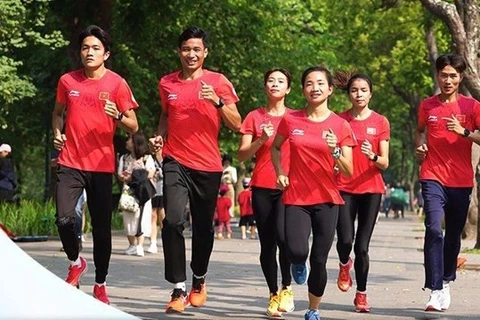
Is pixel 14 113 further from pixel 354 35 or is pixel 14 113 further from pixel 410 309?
pixel 410 309

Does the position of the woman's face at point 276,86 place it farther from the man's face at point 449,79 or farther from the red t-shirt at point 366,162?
the man's face at point 449,79

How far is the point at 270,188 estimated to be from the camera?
11234 millimetres

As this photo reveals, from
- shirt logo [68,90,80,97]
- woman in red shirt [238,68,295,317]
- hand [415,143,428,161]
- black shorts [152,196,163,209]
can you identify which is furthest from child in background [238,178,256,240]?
shirt logo [68,90,80,97]

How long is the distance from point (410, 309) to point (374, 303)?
28.7 inches

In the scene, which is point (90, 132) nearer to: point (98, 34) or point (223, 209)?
point (98, 34)

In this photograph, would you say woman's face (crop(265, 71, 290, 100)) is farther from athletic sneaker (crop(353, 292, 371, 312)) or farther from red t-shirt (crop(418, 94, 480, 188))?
athletic sneaker (crop(353, 292, 371, 312))

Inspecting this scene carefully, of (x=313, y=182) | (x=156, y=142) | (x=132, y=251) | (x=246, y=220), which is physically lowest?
(x=246, y=220)

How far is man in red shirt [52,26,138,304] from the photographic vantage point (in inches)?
423

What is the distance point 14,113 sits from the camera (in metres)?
38.2

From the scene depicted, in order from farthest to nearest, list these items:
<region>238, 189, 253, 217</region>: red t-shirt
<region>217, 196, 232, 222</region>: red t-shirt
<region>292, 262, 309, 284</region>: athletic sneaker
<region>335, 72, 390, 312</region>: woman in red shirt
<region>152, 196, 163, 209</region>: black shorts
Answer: <region>238, 189, 253, 217</region>: red t-shirt
<region>217, 196, 232, 222</region>: red t-shirt
<region>152, 196, 163, 209</region>: black shorts
<region>335, 72, 390, 312</region>: woman in red shirt
<region>292, 262, 309, 284</region>: athletic sneaker

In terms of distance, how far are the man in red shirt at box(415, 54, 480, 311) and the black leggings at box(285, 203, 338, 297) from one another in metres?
1.73

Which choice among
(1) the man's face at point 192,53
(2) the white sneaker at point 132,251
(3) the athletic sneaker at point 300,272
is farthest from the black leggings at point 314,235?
(2) the white sneaker at point 132,251

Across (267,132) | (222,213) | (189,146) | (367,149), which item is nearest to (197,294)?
(189,146)

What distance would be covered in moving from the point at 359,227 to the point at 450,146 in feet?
3.44
